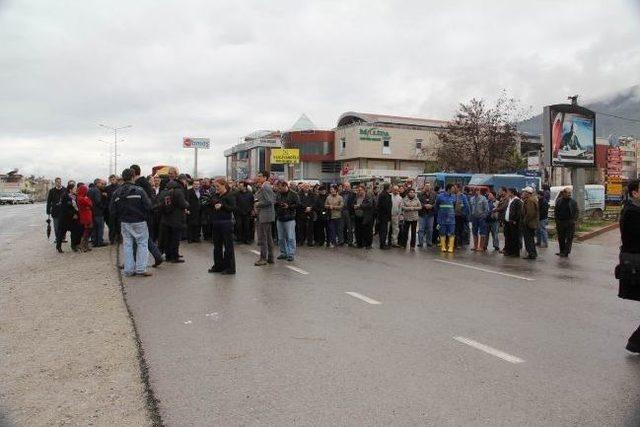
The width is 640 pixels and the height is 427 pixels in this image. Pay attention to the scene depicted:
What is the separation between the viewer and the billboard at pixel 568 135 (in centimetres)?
2434

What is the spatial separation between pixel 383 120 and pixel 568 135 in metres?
55.6

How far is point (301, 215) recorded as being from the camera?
17.0 metres

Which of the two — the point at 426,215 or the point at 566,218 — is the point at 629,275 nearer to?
the point at 566,218

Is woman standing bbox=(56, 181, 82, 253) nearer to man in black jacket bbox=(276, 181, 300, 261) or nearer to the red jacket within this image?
the red jacket

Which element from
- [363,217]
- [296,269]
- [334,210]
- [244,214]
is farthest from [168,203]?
[363,217]

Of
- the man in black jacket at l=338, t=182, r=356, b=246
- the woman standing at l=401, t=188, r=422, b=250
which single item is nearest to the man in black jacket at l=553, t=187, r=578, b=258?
the woman standing at l=401, t=188, r=422, b=250

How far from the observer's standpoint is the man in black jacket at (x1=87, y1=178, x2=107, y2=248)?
1473cm

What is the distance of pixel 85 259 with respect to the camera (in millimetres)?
12891

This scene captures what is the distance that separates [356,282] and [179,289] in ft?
10.1

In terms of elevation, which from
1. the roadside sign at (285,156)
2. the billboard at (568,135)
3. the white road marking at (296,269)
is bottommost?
the white road marking at (296,269)

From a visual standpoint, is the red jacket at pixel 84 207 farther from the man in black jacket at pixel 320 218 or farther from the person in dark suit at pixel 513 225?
the person in dark suit at pixel 513 225

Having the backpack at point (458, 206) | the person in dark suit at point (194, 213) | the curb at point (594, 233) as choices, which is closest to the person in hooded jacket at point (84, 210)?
the person in dark suit at point (194, 213)

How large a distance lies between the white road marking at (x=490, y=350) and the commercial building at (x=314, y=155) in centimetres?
7269

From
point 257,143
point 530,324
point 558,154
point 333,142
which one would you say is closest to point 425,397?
point 530,324
